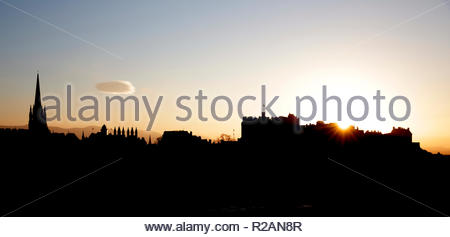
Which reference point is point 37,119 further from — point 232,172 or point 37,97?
point 232,172

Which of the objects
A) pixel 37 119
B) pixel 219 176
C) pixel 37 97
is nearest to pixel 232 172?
pixel 219 176

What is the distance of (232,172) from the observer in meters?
95.6

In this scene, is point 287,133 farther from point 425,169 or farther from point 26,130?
point 26,130

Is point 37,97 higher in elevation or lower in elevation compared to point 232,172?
higher

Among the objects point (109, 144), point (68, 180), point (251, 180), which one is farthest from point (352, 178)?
point (109, 144)

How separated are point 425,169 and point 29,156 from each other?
121 meters

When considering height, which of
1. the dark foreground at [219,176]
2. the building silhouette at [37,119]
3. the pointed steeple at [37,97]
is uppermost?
the pointed steeple at [37,97]

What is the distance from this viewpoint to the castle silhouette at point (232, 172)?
47.4 meters

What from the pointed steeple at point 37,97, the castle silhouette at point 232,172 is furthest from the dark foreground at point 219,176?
the pointed steeple at point 37,97

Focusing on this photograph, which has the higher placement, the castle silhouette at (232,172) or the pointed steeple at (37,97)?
the pointed steeple at (37,97)

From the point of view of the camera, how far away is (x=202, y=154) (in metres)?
111

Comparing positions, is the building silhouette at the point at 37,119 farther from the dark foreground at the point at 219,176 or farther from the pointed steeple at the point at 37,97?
the dark foreground at the point at 219,176

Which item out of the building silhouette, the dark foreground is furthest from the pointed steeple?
the dark foreground

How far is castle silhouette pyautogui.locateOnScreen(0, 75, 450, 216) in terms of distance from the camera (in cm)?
4744
